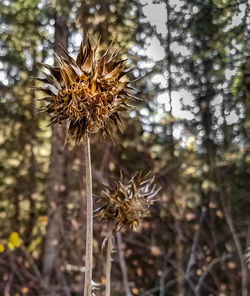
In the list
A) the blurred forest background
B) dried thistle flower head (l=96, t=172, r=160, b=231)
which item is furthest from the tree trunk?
dried thistle flower head (l=96, t=172, r=160, b=231)

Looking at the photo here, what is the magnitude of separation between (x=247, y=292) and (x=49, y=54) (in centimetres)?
178

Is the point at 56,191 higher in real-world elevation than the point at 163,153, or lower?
lower

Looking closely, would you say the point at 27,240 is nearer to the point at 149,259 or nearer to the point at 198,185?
the point at 149,259

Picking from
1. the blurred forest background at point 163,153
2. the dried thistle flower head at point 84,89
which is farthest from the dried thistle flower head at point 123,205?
the blurred forest background at point 163,153

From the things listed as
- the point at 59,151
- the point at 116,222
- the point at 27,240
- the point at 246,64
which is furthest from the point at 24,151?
the point at 116,222

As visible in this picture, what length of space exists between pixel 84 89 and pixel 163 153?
63.8 inches

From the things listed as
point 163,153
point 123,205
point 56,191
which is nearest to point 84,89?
point 123,205

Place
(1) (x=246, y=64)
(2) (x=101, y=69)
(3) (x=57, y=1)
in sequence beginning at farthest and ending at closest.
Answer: (3) (x=57, y=1), (1) (x=246, y=64), (2) (x=101, y=69)

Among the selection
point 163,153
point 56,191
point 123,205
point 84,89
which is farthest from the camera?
point 56,191

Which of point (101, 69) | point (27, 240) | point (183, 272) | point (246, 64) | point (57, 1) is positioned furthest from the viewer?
point (27, 240)

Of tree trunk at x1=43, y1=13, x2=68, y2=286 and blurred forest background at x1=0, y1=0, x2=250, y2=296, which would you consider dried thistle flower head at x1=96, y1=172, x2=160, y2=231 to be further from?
tree trunk at x1=43, y1=13, x2=68, y2=286

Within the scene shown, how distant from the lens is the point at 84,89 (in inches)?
23.1

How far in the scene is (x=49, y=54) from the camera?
2340 mm

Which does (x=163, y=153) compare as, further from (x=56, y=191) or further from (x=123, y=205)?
(x=123, y=205)
